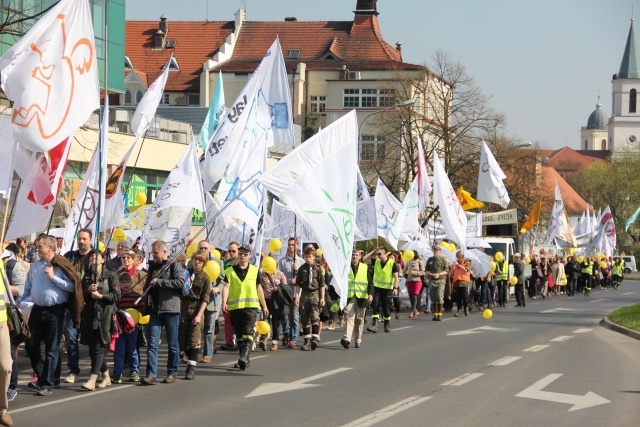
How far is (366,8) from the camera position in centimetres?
9431

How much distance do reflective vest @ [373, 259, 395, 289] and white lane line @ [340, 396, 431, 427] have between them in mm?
10796

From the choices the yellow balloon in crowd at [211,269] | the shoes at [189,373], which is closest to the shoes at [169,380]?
the shoes at [189,373]

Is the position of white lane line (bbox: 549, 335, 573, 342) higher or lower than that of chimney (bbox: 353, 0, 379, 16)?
lower

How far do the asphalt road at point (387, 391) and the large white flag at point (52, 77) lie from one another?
2.82 meters

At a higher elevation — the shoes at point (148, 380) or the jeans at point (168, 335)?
the jeans at point (168, 335)

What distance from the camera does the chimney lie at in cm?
9369

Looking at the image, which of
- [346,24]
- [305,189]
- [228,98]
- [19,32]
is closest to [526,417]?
[305,189]

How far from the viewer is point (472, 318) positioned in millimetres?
29047

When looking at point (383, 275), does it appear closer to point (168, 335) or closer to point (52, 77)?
point (168, 335)

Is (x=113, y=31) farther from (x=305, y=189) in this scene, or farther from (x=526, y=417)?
(x=526, y=417)

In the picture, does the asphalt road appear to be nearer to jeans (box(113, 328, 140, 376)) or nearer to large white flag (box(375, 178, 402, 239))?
jeans (box(113, 328, 140, 376))

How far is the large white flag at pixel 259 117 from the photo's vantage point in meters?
19.2

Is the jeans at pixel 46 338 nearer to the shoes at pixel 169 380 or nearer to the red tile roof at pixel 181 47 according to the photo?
the shoes at pixel 169 380

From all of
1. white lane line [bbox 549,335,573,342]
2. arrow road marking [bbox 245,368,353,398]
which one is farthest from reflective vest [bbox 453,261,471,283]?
arrow road marking [bbox 245,368,353,398]
